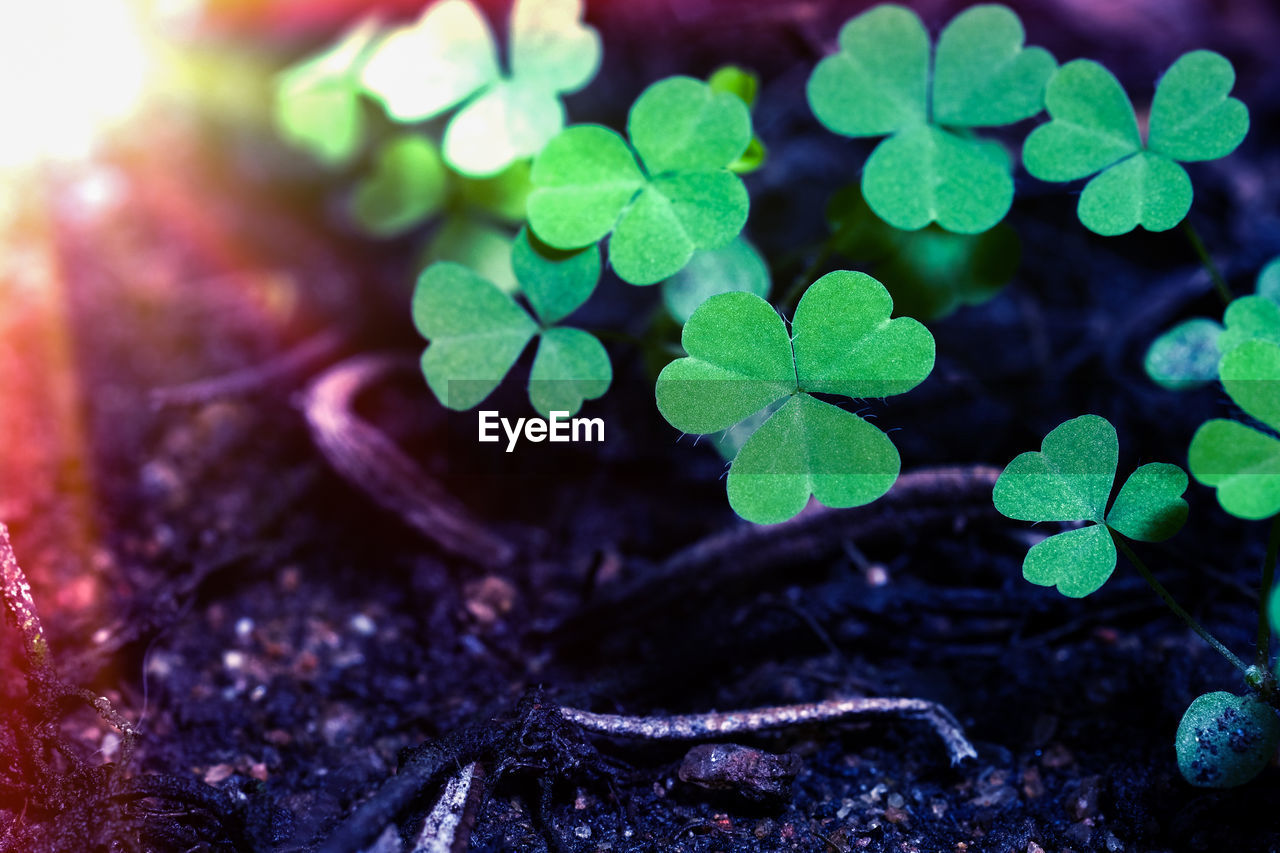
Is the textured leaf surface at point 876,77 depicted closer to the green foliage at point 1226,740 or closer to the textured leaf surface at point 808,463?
the textured leaf surface at point 808,463

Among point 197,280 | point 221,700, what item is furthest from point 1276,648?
point 197,280

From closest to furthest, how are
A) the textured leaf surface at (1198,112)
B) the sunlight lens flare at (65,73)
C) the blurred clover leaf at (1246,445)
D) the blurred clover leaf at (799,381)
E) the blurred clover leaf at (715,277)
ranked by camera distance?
the blurred clover leaf at (1246,445) < the blurred clover leaf at (799,381) < the textured leaf surface at (1198,112) < the blurred clover leaf at (715,277) < the sunlight lens flare at (65,73)

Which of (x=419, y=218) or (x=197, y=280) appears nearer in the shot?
(x=419, y=218)

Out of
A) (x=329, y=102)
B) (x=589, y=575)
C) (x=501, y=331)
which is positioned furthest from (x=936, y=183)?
(x=329, y=102)

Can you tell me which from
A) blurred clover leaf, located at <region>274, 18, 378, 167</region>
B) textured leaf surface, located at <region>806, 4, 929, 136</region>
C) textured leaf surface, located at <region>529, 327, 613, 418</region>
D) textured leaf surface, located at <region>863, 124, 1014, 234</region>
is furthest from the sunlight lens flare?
textured leaf surface, located at <region>863, 124, 1014, 234</region>

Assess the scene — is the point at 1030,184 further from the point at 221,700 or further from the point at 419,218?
the point at 221,700

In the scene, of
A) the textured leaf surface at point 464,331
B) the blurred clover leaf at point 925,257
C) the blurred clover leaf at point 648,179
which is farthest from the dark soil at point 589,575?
the blurred clover leaf at point 648,179
